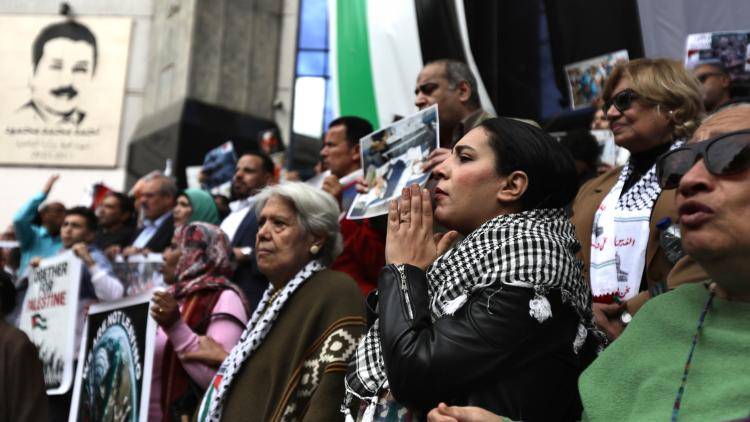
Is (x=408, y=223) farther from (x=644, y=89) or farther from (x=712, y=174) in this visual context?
(x=644, y=89)

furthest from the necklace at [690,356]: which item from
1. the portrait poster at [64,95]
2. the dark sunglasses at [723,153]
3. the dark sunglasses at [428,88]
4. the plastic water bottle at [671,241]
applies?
the portrait poster at [64,95]

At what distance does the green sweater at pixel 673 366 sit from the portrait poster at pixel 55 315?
3.55 m

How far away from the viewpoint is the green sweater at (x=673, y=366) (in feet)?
5.55

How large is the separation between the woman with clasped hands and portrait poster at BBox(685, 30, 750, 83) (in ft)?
7.17

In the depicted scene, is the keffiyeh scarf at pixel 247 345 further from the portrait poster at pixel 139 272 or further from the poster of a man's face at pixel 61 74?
the poster of a man's face at pixel 61 74

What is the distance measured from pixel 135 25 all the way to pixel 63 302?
981 cm

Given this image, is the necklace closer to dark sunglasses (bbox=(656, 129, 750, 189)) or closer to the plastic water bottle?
dark sunglasses (bbox=(656, 129, 750, 189))

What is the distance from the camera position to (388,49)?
546 cm

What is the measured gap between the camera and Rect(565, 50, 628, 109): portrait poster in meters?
4.58

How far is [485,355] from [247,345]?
5.04 ft

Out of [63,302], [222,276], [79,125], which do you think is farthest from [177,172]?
[222,276]

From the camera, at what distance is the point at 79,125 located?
1412cm

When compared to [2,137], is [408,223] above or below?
above

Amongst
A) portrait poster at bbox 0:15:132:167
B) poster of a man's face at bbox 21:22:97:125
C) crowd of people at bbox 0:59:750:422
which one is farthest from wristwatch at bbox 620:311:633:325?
poster of a man's face at bbox 21:22:97:125
